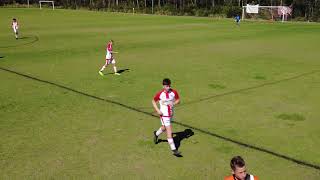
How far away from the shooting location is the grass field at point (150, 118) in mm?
9336

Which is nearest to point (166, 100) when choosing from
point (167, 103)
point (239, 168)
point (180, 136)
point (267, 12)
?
point (167, 103)

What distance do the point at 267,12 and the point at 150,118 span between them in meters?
68.2

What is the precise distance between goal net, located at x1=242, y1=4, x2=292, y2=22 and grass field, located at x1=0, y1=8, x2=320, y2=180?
49.5m

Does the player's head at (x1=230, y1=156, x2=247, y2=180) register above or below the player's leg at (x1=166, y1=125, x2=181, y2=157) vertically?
above

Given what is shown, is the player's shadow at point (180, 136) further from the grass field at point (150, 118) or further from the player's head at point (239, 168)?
the player's head at point (239, 168)

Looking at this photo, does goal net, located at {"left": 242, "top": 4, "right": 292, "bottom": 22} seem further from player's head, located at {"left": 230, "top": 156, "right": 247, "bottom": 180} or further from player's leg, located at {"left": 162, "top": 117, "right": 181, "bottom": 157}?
player's head, located at {"left": 230, "top": 156, "right": 247, "bottom": 180}

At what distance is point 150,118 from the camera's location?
13.0 m

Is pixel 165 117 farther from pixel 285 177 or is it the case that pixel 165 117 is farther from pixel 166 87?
pixel 285 177

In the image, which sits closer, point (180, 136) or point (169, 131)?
point (169, 131)

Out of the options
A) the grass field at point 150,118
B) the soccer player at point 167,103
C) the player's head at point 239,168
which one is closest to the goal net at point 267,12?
the grass field at point 150,118

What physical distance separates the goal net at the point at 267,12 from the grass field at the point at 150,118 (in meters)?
49.5

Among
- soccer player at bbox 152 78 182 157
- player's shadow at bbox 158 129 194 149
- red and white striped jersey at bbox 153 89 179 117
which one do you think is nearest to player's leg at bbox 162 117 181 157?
soccer player at bbox 152 78 182 157

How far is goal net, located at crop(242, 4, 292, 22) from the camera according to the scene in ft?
239

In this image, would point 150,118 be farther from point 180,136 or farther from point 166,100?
point 166,100
